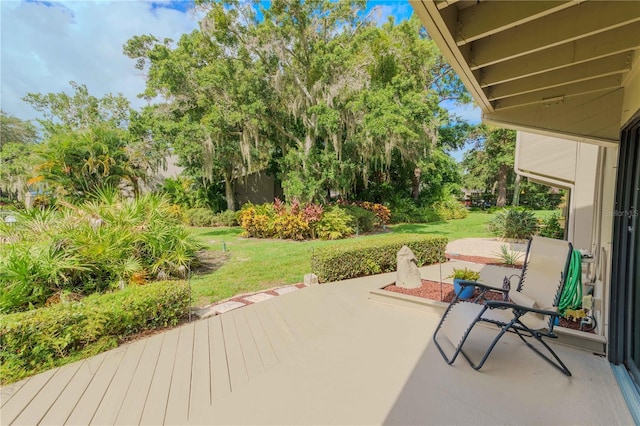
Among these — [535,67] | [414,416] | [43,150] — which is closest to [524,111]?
[535,67]

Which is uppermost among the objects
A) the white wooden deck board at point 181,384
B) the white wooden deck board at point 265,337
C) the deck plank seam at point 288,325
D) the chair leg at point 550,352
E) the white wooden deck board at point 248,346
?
the chair leg at point 550,352

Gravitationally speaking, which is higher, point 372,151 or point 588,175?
point 372,151

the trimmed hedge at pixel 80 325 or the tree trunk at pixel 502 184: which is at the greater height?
the tree trunk at pixel 502 184

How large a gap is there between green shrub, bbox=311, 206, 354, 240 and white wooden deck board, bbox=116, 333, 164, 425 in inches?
274

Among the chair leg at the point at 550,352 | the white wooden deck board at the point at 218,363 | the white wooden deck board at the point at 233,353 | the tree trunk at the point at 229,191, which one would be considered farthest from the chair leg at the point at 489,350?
the tree trunk at the point at 229,191

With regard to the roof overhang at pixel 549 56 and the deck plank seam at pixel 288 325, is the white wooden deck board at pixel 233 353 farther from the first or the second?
the roof overhang at pixel 549 56

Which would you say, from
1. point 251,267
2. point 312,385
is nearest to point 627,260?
point 312,385

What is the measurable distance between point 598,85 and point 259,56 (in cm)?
945

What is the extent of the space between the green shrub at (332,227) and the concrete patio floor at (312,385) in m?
6.50

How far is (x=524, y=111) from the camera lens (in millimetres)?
3297

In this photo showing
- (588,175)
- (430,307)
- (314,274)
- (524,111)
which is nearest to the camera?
(524,111)

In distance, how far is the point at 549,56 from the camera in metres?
2.20

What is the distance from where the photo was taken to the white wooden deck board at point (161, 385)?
6.31 feet

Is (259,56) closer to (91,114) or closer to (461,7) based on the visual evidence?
(461,7)
